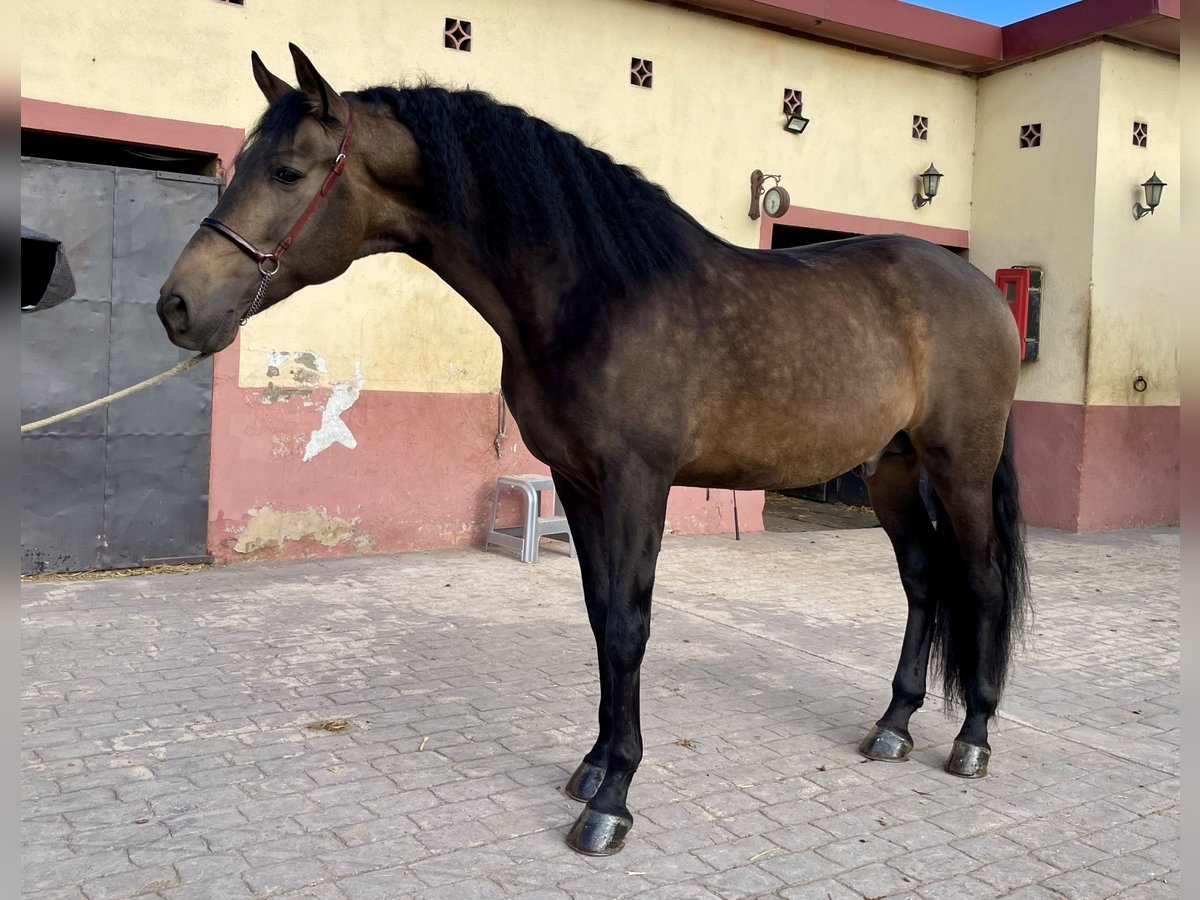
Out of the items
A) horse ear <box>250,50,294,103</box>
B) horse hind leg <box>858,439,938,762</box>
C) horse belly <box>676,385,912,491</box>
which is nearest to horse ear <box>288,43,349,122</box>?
horse ear <box>250,50,294,103</box>

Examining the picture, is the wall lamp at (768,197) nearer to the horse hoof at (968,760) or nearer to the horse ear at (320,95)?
the horse hoof at (968,760)

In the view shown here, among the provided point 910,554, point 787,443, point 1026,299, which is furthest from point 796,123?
point 787,443

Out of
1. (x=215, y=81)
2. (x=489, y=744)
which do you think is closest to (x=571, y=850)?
(x=489, y=744)

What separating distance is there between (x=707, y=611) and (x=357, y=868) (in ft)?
11.7

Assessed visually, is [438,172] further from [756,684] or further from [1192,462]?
[756,684]

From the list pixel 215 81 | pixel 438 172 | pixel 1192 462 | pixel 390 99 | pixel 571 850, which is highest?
pixel 215 81

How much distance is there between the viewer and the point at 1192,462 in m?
0.70

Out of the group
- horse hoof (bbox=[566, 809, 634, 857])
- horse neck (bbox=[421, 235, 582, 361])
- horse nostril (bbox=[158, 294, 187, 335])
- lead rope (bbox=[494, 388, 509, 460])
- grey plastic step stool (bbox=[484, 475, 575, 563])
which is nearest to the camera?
horse nostril (bbox=[158, 294, 187, 335])

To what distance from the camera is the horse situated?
2551 millimetres

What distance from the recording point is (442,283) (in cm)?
721

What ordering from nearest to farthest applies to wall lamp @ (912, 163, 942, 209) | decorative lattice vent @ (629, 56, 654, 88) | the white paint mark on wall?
the white paint mark on wall → decorative lattice vent @ (629, 56, 654, 88) → wall lamp @ (912, 163, 942, 209)

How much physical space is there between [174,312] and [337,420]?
181 inches

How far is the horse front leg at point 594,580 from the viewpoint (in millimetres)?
3074

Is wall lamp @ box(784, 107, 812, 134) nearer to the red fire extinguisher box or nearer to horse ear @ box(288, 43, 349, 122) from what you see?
the red fire extinguisher box
